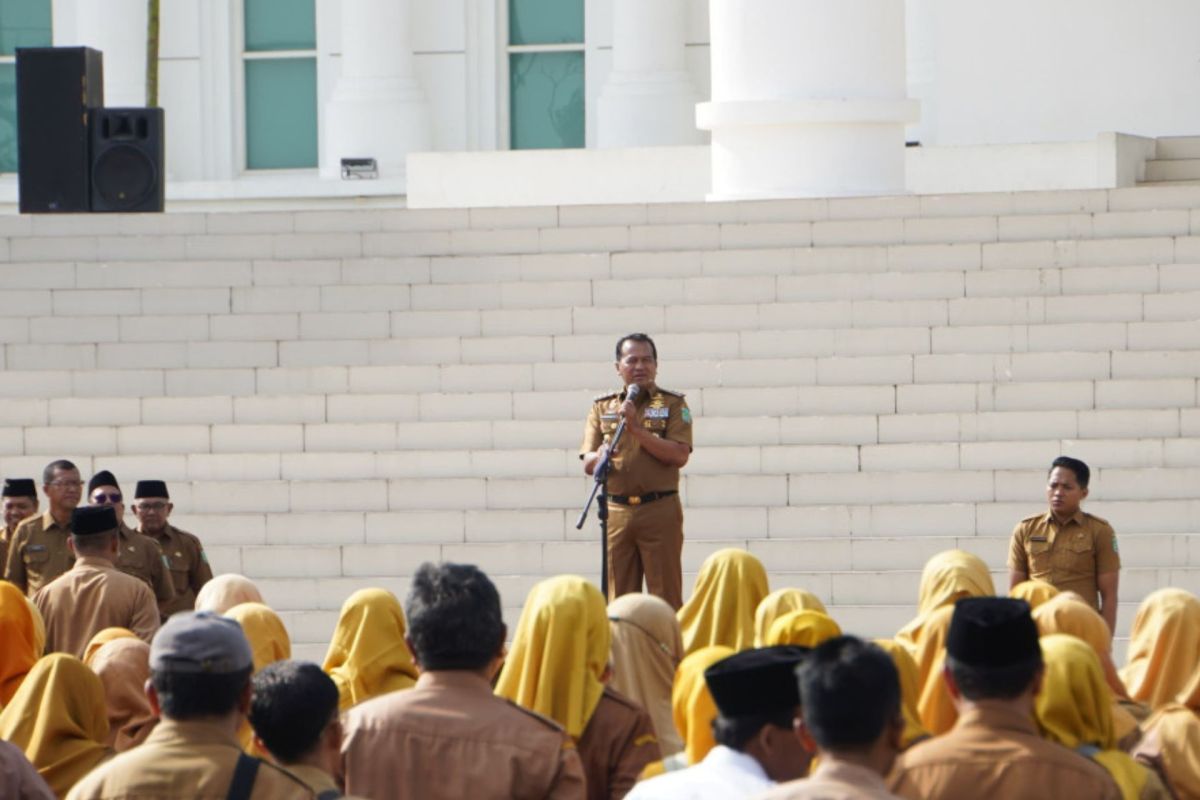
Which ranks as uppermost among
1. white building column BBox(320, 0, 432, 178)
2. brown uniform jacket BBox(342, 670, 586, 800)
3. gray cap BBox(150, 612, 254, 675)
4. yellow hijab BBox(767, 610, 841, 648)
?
white building column BBox(320, 0, 432, 178)

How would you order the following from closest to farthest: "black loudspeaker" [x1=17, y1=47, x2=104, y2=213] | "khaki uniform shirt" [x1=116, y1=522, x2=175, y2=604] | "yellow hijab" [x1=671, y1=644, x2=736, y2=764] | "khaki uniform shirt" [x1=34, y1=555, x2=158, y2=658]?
"yellow hijab" [x1=671, y1=644, x2=736, y2=764] → "khaki uniform shirt" [x1=34, y1=555, x2=158, y2=658] → "khaki uniform shirt" [x1=116, y1=522, x2=175, y2=604] → "black loudspeaker" [x1=17, y1=47, x2=104, y2=213]

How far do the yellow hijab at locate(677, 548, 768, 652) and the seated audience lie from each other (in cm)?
278

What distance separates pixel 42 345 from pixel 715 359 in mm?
4204

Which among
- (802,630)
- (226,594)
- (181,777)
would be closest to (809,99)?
(226,594)

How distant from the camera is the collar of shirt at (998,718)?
480 centimetres

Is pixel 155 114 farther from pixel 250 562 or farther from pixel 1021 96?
pixel 1021 96

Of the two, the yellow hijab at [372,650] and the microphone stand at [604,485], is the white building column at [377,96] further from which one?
the yellow hijab at [372,650]

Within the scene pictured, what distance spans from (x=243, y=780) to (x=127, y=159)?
14.0 metres

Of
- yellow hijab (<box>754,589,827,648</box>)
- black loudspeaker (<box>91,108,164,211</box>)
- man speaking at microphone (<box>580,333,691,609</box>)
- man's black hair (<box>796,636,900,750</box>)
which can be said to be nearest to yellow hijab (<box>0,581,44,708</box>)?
yellow hijab (<box>754,589,827,648</box>)

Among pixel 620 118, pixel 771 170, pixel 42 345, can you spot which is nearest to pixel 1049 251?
pixel 771 170

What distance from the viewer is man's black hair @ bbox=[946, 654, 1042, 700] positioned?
482 centimetres

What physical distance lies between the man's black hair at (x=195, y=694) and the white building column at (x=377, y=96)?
1959 centimetres

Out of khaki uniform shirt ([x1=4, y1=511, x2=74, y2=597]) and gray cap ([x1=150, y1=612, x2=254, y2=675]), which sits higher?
gray cap ([x1=150, y1=612, x2=254, y2=675])

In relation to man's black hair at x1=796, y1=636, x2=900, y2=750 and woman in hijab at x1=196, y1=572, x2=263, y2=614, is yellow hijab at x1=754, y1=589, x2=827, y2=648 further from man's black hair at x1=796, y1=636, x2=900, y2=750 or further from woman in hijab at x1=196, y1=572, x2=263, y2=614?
man's black hair at x1=796, y1=636, x2=900, y2=750
